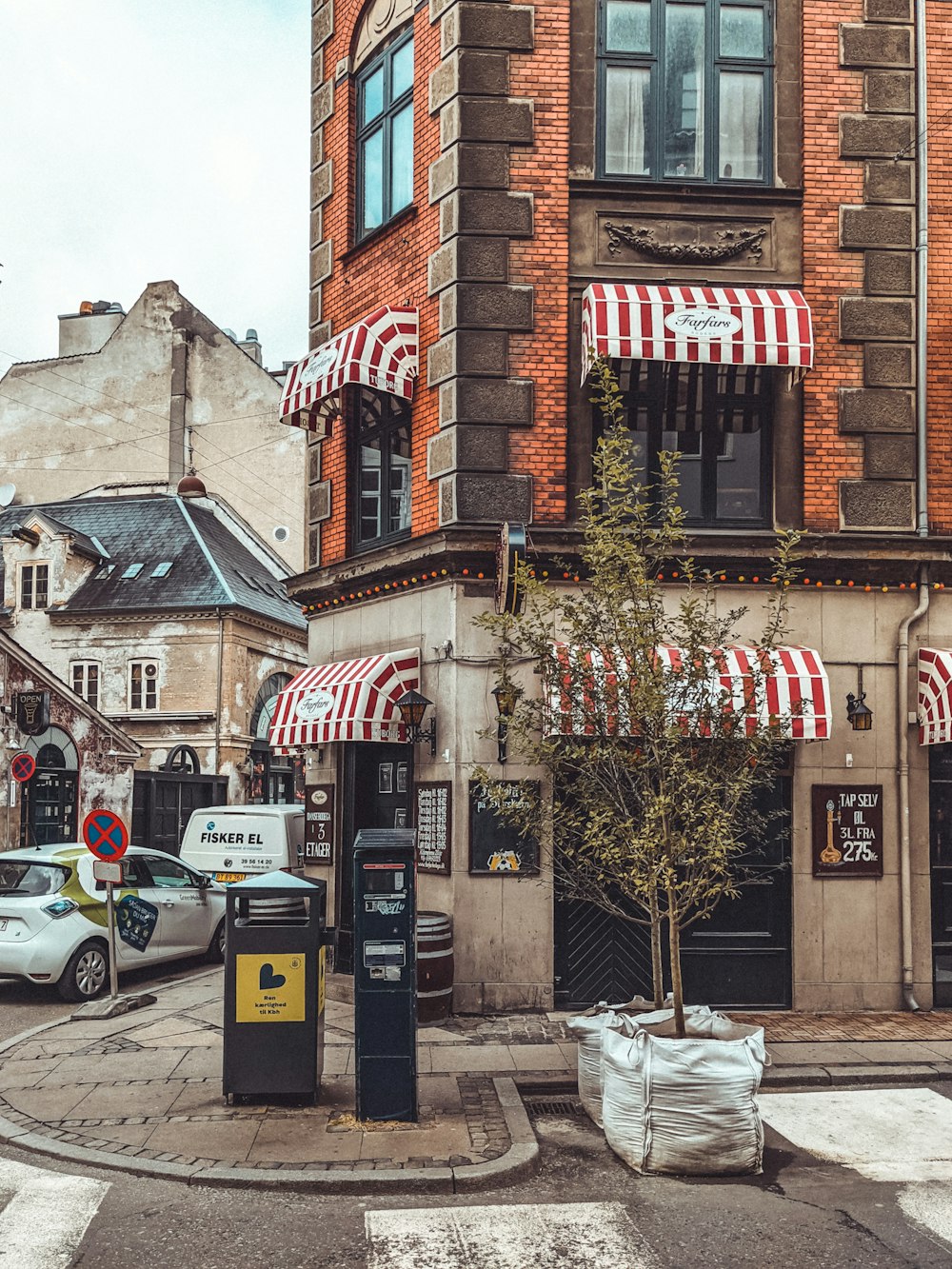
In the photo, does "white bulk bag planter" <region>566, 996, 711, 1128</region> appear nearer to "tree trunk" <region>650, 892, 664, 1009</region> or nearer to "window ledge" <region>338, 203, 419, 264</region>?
"tree trunk" <region>650, 892, 664, 1009</region>

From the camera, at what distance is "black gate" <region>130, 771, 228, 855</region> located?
87.3 ft

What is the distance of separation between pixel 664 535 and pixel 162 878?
900 centimetres

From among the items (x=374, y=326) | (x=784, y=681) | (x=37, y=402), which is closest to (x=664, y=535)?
(x=784, y=681)

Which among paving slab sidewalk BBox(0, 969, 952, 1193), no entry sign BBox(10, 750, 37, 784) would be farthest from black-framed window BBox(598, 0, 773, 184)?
no entry sign BBox(10, 750, 37, 784)

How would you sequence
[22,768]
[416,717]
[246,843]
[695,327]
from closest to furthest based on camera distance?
[695,327] < [416,717] < [246,843] < [22,768]

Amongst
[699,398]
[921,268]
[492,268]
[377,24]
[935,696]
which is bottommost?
[935,696]

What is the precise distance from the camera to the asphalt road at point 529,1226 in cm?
630

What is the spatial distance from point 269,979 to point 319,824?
→ 623 centimetres

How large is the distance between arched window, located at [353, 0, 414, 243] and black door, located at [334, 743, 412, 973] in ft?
20.2

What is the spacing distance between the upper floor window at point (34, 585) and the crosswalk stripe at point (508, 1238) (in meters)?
32.2

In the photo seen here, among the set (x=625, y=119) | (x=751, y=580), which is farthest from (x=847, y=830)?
(x=625, y=119)

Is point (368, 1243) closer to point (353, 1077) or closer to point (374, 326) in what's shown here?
point (353, 1077)

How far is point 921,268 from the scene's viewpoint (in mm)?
13469

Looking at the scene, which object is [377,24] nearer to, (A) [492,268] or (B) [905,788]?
(A) [492,268]
